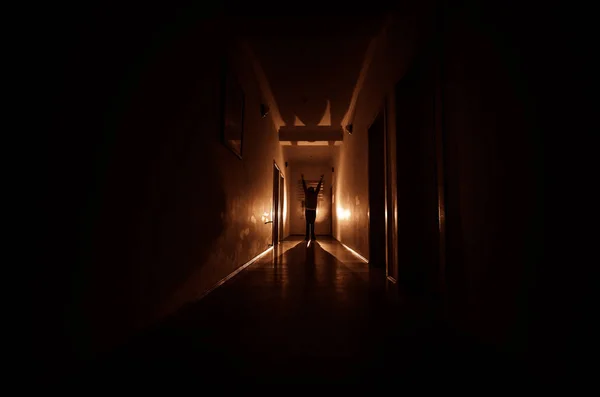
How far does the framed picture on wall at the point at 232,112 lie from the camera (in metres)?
2.40

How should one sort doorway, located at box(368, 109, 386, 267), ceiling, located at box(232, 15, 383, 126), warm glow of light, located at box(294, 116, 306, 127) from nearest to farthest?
ceiling, located at box(232, 15, 383, 126) < doorway, located at box(368, 109, 386, 267) < warm glow of light, located at box(294, 116, 306, 127)

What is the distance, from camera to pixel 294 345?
1.15 m

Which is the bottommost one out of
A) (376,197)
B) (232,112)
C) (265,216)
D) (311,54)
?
(265,216)

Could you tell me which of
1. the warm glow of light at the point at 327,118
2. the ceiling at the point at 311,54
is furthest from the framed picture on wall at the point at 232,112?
the warm glow of light at the point at 327,118

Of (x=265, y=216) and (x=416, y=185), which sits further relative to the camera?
(x=265, y=216)

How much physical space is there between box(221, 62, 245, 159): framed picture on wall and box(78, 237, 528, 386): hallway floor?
149cm

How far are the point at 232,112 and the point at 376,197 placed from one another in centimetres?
207

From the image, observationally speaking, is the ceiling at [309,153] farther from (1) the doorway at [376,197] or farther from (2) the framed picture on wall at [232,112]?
(2) the framed picture on wall at [232,112]

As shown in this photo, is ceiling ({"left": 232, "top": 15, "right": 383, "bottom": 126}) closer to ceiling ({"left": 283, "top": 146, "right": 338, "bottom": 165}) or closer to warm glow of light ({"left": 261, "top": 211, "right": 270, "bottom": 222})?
warm glow of light ({"left": 261, "top": 211, "right": 270, "bottom": 222})

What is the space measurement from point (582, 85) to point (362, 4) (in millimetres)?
2235

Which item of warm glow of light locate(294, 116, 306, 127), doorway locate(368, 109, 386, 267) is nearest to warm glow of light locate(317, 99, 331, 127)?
warm glow of light locate(294, 116, 306, 127)

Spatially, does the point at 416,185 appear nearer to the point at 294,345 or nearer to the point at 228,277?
the point at 294,345

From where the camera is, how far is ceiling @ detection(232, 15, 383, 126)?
2.75 m

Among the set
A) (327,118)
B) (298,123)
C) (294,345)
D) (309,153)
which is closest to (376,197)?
(294,345)
